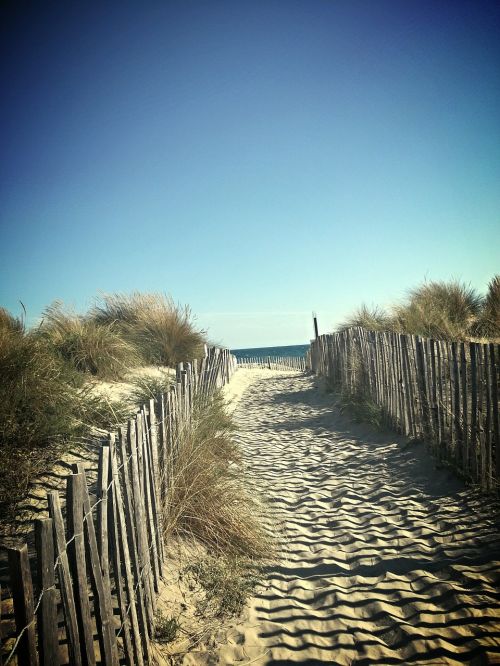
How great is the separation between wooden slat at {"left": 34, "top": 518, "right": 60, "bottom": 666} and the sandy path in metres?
1.30

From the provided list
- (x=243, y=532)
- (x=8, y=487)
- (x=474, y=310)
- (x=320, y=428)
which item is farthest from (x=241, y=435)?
(x=474, y=310)

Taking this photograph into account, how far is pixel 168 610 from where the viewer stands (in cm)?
240

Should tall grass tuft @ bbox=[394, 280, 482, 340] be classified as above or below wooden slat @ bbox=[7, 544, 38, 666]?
above

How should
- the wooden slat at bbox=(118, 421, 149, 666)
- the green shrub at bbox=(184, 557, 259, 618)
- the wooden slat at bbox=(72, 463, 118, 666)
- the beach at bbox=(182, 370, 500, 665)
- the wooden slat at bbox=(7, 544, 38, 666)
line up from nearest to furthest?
A: 1. the wooden slat at bbox=(7, 544, 38, 666)
2. the wooden slat at bbox=(72, 463, 118, 666)
3. the wooden slat at bbox=(118, 421, 149, 666)
4. the beach at bbox=(182, 370, 500, 665)
5. the green shrub at bbox=(184, 557, 259, 618)

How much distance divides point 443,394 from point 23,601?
4.67 meters

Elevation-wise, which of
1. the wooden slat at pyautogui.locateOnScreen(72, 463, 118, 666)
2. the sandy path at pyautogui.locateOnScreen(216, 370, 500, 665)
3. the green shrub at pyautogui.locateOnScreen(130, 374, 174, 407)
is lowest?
the sandy path at pyautogui.locateOnScreen(216, 370, 500, 665)

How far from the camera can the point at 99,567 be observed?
5.41ft

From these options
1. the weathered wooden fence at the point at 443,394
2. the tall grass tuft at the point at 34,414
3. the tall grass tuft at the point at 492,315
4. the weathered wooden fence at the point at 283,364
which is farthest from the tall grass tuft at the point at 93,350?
the weathered wooden fence at the point at 283,364

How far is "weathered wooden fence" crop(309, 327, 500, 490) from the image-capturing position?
11.8 feet

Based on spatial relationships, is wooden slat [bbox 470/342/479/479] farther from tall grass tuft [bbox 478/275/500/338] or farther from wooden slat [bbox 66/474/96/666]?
tall grass tuft [bbox 478/275/500/338]

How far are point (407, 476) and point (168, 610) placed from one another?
127 inches

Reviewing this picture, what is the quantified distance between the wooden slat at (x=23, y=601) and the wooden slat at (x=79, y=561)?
11.8 inches

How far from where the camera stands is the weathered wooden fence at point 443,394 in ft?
11.8

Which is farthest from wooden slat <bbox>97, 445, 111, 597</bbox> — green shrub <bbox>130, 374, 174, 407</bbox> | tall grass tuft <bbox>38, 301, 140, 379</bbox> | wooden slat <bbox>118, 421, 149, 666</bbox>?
tall grass tuft <bbox>38, 301, 140, 379</bbox>
